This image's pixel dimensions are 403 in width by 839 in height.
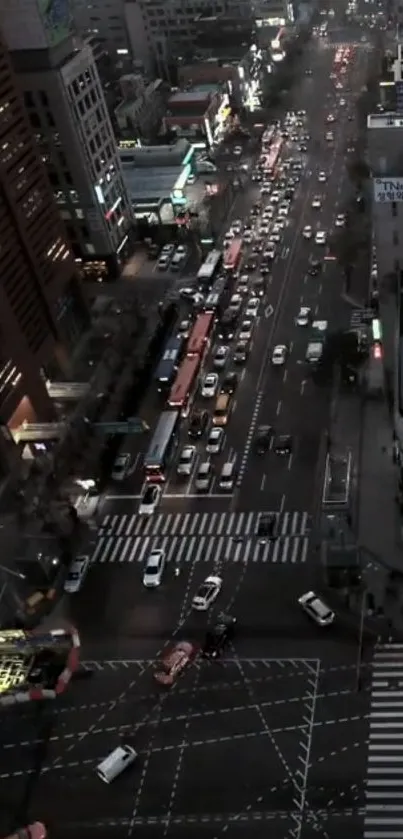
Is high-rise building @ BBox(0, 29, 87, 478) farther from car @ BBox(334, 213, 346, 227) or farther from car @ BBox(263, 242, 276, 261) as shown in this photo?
car @ BBox(334, 213, 346, 227)

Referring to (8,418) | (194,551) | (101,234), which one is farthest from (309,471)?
(101,234)

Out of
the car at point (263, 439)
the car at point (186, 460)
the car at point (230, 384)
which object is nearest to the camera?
the car at point (186, 460)

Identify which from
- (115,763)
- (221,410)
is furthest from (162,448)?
(115,763)

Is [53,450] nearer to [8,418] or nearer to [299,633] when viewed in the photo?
[8,418]

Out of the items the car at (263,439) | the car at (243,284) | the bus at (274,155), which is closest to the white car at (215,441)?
the car at (263,439)

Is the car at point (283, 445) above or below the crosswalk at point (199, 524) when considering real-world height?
above

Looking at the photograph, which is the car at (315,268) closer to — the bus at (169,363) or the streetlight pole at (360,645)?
the bus at (169,363)
